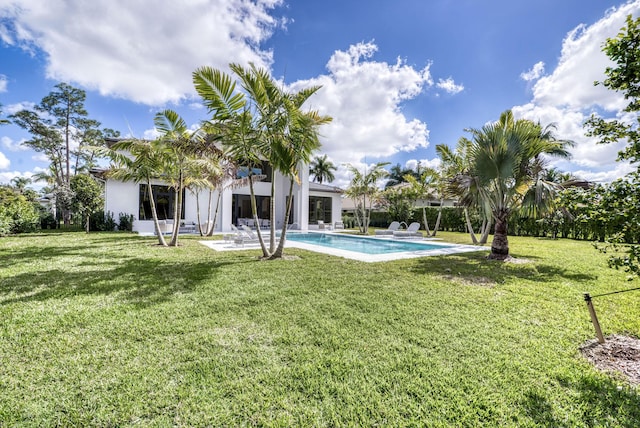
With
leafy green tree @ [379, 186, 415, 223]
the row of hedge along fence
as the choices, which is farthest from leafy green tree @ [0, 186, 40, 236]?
leafy green tree @ [379, 186, 415, 223]

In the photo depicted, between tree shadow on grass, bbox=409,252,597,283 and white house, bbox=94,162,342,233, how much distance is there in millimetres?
10689

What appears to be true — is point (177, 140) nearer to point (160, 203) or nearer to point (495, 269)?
point (495, 269)

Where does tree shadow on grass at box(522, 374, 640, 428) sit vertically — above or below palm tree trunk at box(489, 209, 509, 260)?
below

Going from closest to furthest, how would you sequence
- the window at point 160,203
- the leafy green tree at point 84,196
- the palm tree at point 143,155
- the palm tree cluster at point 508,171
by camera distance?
the palm tree cluster at point 508,171 → the palm tree at point 143,155 → the leafy green tree at point 84,196 → the window at point 160,203

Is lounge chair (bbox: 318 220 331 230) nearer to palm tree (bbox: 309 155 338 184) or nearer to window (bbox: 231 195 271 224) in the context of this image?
window (bbox: 231 195 271 224)

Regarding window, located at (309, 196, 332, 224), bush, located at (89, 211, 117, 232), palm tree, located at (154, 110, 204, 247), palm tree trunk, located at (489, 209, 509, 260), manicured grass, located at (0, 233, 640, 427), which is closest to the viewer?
manicured grass, located at (0, 233, 640, 427)

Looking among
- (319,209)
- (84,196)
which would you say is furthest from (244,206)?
(84,196)

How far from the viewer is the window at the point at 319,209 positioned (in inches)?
1197

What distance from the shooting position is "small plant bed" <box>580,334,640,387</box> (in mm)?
3422

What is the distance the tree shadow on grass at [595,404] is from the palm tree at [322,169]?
51.3 m

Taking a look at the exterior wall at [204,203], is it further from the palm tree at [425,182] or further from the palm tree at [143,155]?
the palm tree at [425,182]

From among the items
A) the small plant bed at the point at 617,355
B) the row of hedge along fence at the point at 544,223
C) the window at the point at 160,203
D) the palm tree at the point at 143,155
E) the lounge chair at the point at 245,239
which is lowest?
the small plant bed at the point at 617,355

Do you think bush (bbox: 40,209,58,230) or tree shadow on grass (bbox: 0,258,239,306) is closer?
tree shadow on grass (bbox: 0,258,239,306)

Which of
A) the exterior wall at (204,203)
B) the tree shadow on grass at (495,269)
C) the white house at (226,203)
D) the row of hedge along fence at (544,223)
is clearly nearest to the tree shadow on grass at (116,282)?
the tree shadow on grass at (495,269)
